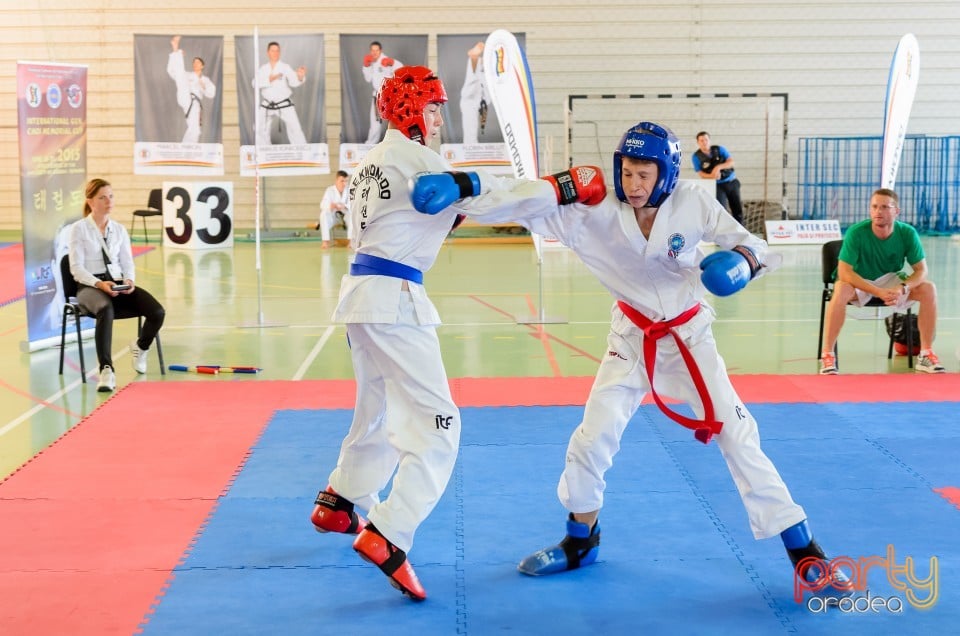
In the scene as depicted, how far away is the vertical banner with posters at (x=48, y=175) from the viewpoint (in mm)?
8250

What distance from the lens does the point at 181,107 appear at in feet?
35.4

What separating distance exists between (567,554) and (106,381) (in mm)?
4351

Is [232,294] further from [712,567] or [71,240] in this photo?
[712,567]

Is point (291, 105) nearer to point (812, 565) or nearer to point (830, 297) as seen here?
point (830, 297)

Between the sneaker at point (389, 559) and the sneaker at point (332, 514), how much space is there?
49 cm

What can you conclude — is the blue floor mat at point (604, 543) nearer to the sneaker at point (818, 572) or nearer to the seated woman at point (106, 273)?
the sneaker at point (818, 572)

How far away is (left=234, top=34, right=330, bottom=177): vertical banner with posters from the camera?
10438 millimetres

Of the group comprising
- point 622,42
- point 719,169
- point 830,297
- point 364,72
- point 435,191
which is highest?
point 622,42

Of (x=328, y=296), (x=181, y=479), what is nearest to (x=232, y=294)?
(x=328, y=296)

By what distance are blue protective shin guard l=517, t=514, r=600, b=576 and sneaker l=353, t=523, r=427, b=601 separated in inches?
19.1

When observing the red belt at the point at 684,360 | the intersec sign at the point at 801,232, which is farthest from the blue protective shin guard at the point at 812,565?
the intersec sign at the point at 801,232

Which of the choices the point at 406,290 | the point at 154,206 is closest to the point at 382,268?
the point at 406,290

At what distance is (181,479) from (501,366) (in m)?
3.27

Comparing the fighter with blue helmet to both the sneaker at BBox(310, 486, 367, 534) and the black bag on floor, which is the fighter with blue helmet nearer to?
the sneaker at BBox(310, 486, 367, 534)
